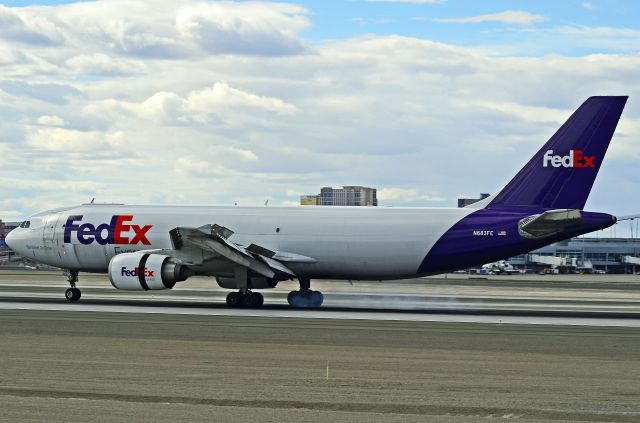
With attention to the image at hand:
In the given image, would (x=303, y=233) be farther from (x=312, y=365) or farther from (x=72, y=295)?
(x=312, y=365)

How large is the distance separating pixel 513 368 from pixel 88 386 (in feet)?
31.0

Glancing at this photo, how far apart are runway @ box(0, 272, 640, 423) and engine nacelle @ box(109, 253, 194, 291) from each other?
1.40m

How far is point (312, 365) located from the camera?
22.0 meters

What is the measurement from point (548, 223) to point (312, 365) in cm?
2165

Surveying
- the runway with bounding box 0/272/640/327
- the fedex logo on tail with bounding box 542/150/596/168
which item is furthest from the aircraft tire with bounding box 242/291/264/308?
the fedex logo on tail with bounding box 542/150/596/168

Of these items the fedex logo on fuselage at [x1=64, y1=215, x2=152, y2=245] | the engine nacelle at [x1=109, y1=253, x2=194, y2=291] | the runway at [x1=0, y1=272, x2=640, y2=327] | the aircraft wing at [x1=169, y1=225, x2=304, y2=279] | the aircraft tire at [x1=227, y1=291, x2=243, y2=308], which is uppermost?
the fedex logo on fuselage at [x1=64, y1=215, x2=152, y2=245]

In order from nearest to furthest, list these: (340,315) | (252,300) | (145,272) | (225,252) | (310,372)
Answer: (310,372)
(340,315)
(145,272)
(225,252)
(252,300)

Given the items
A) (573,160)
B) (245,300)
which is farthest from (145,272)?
(573,160)

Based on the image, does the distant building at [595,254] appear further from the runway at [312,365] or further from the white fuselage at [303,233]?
the runway at [312,365]

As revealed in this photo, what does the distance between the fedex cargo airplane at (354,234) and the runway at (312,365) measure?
8.79 ft

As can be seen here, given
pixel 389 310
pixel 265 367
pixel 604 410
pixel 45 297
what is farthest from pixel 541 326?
pixel 45 297

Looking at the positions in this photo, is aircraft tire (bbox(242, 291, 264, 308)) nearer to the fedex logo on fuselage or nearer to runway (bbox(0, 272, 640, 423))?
runway (bbox(0, 272, 640, 423))

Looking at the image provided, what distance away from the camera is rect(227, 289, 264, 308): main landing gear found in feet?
143

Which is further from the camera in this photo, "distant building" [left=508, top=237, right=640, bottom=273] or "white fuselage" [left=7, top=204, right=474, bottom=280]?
"distant building" [left=508, top=237, right=640, bottom=273]
